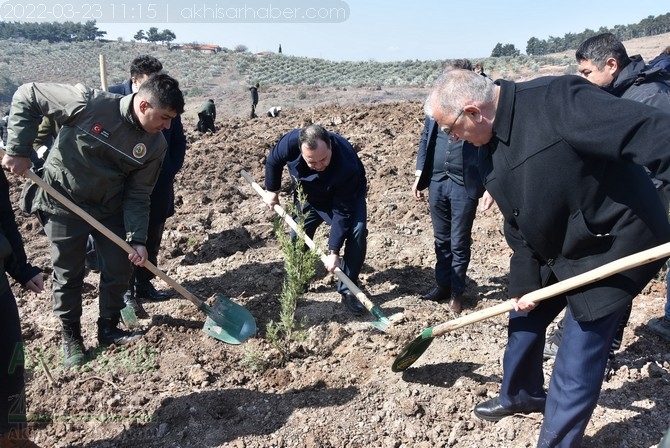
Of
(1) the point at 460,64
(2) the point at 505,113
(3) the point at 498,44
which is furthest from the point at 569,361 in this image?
(3) the point at 498,44

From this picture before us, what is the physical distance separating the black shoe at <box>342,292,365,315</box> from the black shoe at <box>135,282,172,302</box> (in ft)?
5.44

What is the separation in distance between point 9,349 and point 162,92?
166 centimetres

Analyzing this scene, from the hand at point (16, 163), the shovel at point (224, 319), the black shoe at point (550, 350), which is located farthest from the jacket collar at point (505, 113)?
the hand at point (16, 163)

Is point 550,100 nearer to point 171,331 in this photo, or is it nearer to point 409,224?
point 171,331

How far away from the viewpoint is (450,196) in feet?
14.3

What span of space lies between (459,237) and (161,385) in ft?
8.24

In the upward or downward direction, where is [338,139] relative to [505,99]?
downward

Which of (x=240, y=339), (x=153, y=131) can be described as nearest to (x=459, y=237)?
(x=240, y=339)

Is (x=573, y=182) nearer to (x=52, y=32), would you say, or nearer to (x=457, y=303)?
(x=457, y=303)

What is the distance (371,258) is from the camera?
5727 millimetres

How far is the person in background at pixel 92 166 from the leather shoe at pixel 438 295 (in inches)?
97.4

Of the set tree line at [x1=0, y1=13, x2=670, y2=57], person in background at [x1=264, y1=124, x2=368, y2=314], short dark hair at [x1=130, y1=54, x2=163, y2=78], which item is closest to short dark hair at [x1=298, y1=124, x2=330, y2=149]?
person in background at [x1=264, y1=124, x2=368, y2=314]

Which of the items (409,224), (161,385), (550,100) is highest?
(550,100)

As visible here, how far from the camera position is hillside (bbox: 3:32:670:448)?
10.3 ft
